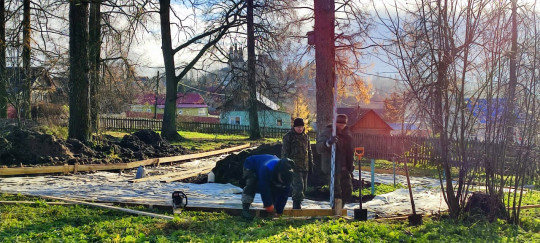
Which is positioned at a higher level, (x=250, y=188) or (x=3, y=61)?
(x=3, y=61)

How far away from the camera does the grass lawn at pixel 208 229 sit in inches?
208

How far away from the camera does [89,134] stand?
15.8 m

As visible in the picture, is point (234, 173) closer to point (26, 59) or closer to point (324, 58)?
point (324, 58)

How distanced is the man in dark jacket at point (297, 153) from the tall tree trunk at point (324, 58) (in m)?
4.65

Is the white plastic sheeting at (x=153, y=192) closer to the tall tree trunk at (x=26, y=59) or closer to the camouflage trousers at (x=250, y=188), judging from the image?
the camouflage trousers at (x=250, y=188)

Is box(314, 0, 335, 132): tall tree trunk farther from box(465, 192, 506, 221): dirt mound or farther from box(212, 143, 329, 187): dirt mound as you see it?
box(465, 192, 506, 221): dirt mound

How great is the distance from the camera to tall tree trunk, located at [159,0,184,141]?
24250 millimetres

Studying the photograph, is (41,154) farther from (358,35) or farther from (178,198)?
(358,35)

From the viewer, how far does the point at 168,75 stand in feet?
80.8

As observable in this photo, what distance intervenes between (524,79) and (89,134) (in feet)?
43.5

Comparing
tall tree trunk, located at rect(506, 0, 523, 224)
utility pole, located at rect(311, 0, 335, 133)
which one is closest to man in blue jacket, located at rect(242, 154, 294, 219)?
tall tree trunk, located at rect(506, 0, 523, 224)

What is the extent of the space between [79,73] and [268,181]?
37.5 feet

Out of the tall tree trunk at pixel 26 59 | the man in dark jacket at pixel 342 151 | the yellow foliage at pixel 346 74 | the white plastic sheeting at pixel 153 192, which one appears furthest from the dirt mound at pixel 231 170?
the tall tree trunk at pixel 26 59

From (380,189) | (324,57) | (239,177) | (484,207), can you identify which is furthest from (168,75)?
(484,207)
